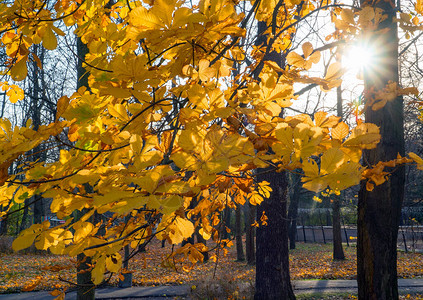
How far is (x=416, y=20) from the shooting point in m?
2.28

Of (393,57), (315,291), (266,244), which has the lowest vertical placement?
(315,291)

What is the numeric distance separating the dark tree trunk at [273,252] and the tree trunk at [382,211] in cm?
265

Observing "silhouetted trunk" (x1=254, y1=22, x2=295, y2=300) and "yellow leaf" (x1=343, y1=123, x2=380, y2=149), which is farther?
"silhouetted trunk" (x1=254, y1=22, x2=295, y2=300)

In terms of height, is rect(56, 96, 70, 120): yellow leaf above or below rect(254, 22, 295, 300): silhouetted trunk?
above

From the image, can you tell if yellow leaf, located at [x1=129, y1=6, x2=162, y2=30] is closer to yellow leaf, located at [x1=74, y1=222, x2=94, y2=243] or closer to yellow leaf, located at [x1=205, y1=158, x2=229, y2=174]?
yellow leaf, located at [x1=205, y1=158, x2=229, y2=174]

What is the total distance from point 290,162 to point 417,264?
13937 mm

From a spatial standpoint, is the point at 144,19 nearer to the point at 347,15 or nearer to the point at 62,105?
the point at 62,105

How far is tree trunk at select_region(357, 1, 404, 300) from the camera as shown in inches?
94.3

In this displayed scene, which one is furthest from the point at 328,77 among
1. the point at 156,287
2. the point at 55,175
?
the point at 156,287

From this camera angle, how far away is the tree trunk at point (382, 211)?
2.40 meters

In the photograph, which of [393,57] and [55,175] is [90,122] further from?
[393,57]

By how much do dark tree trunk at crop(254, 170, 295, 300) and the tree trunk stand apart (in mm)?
2649

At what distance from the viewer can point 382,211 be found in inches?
94.3

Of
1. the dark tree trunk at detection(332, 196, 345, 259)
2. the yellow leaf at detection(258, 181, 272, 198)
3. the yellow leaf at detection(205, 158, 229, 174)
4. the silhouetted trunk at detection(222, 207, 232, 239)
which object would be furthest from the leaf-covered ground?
the yellow leaf at detection(205, 158, 229, 174)
